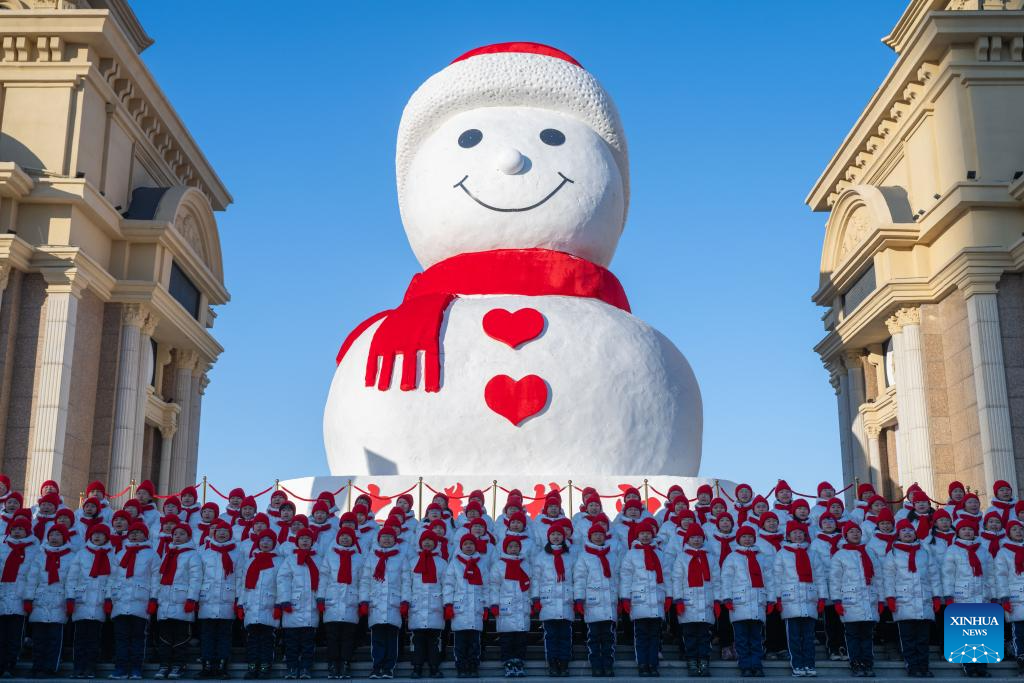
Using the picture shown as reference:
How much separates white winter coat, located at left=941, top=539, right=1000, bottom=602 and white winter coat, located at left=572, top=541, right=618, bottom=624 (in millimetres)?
2398

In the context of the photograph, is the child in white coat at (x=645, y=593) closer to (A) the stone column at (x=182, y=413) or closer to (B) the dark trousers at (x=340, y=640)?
(B) the dark trousers at (x=340, y=640)

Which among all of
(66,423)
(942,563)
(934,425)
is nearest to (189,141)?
(66,423)

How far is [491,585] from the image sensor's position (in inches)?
346

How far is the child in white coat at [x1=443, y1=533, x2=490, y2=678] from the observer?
862 centimetres

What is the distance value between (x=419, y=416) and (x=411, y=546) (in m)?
2.64

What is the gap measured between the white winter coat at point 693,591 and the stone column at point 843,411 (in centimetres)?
1603

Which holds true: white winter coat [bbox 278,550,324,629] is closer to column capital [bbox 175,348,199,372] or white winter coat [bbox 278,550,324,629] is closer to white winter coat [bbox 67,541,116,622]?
white winter coat [bbox 67,541,116,622]

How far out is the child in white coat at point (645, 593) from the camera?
28.5 ft

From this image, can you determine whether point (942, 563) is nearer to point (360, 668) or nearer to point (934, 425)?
point (360, 668)

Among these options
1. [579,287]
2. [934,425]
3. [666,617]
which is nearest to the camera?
[666,617]

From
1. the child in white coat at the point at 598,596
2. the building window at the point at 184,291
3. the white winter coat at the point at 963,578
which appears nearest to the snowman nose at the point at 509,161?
the child in white coat at the point at 598,596

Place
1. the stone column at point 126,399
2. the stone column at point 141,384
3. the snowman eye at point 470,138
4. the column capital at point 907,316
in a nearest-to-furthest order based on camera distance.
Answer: the snowman eye at point 470,138 < the stone column at point 126,399 < the stone column at point 141,384 < the column capital at point 907,316

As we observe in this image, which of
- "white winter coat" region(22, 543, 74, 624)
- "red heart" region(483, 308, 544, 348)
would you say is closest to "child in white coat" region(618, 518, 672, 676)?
"red heart" region(483, 308, 544, 348)

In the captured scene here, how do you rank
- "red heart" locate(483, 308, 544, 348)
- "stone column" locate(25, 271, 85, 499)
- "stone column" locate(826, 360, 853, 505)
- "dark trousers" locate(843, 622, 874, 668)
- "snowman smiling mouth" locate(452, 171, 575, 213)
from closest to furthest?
"dark trousers" locate(843, 622, 874, 668) < "red heart" locate(483, 308, 544, 348) < "snowman smiling mouth" locate(452, 171, 575, 213) < "stone column" locate(25, 271, 85, 499) < "stone column" locate(826, 360, 853, 505)
